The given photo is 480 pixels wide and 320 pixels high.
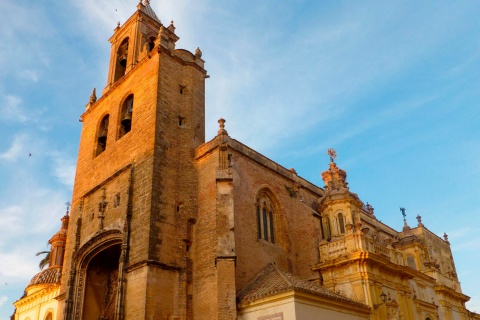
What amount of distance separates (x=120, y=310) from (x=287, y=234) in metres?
8.54

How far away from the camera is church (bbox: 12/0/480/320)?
18.1 m

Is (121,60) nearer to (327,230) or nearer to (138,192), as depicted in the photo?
(138,192)

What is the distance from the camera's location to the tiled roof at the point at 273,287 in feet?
56.1

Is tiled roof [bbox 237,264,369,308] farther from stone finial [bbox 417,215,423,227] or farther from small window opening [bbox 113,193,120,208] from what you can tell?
stone finial [bbox 417,215,423,227]

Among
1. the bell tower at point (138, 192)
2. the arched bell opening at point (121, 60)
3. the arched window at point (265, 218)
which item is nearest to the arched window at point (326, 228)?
the arched window at point (265, 218)

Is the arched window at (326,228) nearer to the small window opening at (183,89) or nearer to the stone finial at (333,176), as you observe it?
the stone finial at (333,176)

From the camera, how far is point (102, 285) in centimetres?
2302

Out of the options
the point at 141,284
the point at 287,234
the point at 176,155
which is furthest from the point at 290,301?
the point at 176,155

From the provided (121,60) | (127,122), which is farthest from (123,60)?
(127,122)

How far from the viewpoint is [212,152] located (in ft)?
68.6

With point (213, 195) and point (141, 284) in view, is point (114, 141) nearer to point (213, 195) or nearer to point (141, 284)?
point (213, 195)

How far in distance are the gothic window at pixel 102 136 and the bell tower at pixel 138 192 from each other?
5 cm

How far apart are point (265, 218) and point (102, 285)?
815 cm

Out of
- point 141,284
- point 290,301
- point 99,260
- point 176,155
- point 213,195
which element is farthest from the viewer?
point 99,260
